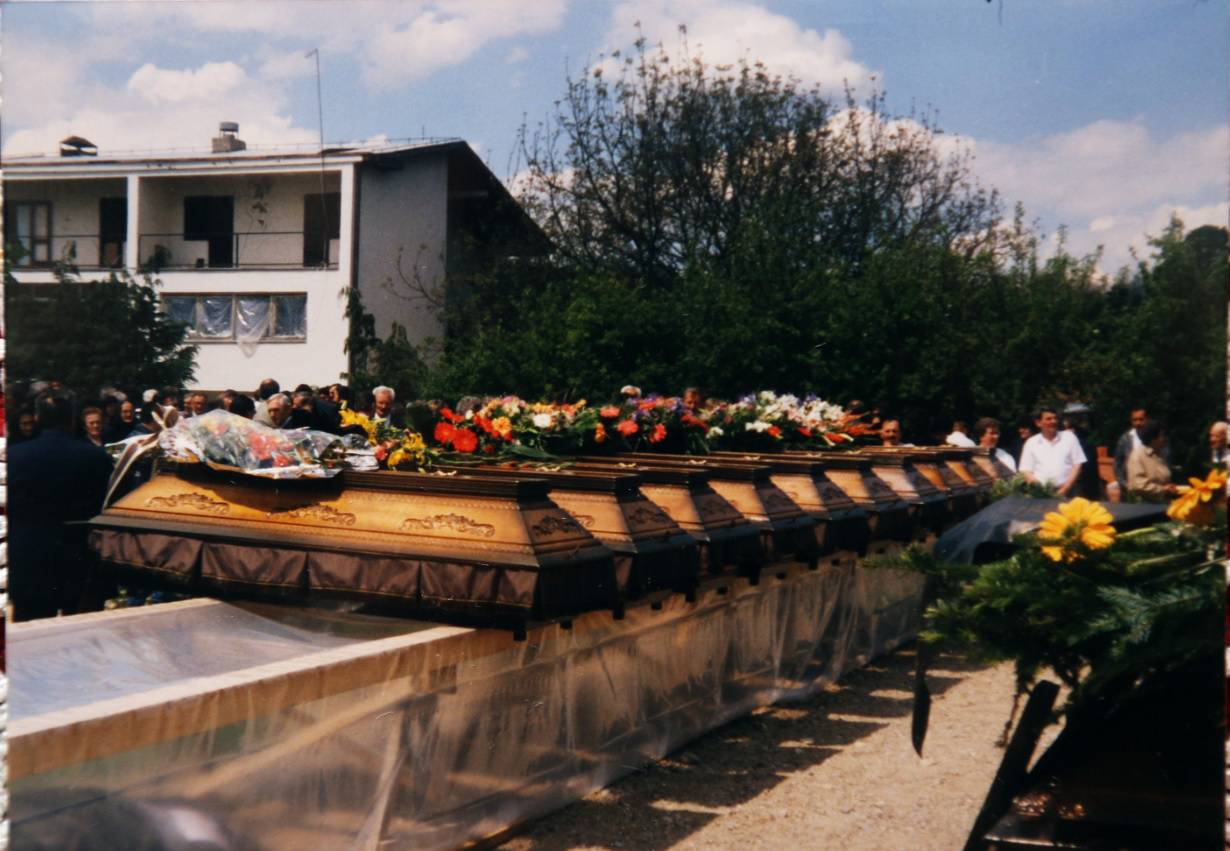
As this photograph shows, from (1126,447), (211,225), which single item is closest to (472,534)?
(211,225)

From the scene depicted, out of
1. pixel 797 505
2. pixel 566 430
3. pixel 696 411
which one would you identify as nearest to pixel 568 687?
pixel 566 430

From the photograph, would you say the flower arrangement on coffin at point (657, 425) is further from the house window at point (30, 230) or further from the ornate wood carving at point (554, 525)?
the house window at point (30, 230)

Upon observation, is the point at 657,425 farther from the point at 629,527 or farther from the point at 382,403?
the point at 629,527

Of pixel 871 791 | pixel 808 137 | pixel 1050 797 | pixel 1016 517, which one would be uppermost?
pixel 808 137

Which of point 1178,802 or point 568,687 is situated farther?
point 568,687

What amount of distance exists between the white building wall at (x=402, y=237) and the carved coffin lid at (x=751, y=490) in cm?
134

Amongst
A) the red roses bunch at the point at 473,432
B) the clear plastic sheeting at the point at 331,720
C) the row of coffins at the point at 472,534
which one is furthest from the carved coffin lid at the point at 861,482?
the red roses bunch at the point at 473,432

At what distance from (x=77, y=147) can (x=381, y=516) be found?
163cm

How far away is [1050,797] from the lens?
2.52 m

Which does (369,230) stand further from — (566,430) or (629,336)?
(629,336)

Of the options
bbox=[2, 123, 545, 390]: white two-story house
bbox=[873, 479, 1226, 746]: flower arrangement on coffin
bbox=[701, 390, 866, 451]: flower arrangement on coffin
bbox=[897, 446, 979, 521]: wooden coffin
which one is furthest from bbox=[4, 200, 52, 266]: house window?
bbox=[701, 390, 866, 451]: flower arrangement on coffin

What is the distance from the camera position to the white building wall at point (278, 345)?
504cm

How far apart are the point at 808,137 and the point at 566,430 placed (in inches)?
110

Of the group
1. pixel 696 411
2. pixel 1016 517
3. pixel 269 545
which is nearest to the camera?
pixel 1016 517
